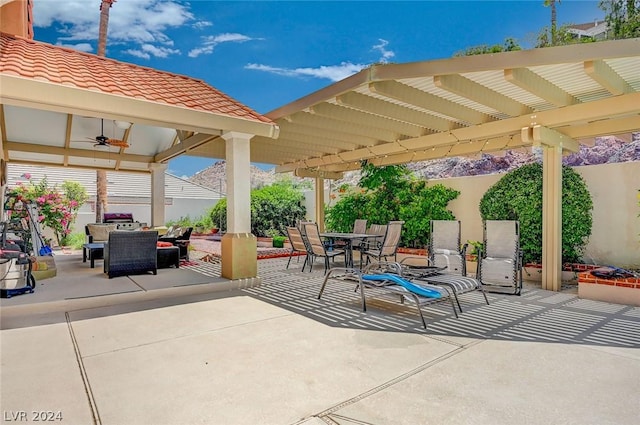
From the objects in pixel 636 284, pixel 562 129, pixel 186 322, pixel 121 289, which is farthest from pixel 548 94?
pixel 121 289

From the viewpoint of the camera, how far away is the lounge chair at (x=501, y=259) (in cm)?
612

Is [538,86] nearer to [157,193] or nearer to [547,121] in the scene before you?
[547,121]

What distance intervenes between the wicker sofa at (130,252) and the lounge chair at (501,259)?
5.72 meters

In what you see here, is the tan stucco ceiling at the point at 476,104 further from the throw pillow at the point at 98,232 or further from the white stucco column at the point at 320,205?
the throw pillow at the point at 98,232

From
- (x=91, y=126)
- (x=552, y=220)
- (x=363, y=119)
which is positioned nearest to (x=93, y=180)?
(x=91, y=126)

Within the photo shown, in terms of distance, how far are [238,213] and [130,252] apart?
201cm

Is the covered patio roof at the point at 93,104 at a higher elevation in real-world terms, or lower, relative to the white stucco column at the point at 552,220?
higher

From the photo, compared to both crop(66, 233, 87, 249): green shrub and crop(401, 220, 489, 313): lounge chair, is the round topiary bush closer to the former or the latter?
crop(401, 220, 489, 313): lounge chair

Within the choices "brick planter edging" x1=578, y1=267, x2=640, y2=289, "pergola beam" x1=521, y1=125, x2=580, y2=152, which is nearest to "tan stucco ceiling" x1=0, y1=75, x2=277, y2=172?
"pergola beam" x1=521, y1=125, x2=580, y2=152

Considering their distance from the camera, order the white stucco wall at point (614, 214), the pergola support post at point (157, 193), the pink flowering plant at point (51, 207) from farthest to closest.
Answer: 1. the pergola support post at point (157, 193)
2. the pink flowering plant at point (51, 207)
3. the white stucco wall at point (614, 214)

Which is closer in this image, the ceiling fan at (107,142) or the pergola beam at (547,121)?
the pergola beam at (547,121)

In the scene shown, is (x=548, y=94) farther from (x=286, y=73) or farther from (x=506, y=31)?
(x=286, y=73)

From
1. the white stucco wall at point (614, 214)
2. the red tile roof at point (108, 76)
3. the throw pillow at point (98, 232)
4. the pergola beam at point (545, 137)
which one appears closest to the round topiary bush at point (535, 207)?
the white stucco wall at point (614, 214)

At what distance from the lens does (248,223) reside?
6824 millimetres
